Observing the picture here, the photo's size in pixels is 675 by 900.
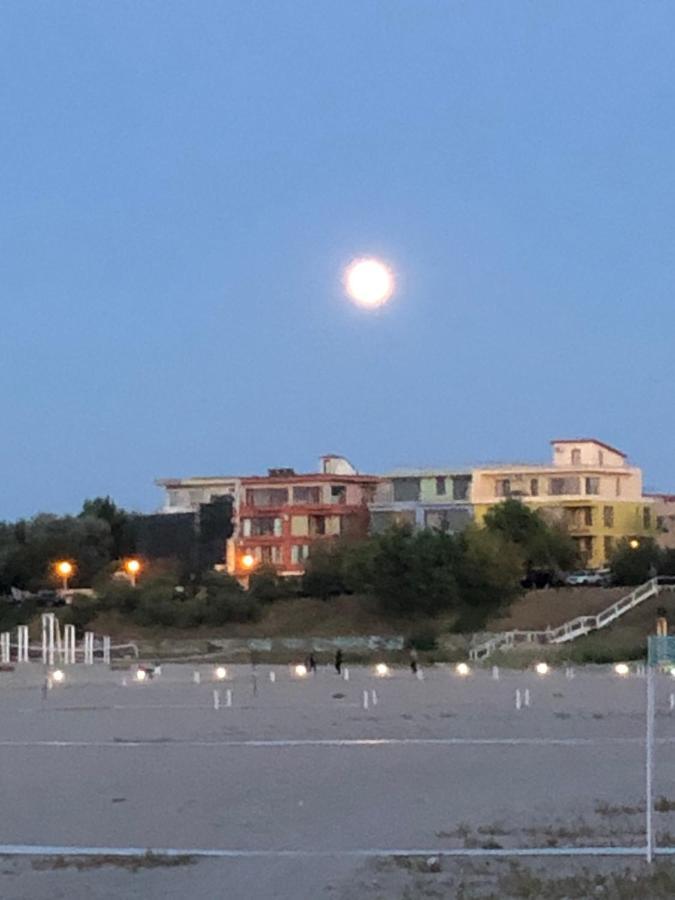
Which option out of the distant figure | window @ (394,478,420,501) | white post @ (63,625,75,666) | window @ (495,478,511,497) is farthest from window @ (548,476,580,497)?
white post @ (63,625,75,666)

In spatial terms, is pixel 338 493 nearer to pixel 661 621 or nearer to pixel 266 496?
pixel 266 496

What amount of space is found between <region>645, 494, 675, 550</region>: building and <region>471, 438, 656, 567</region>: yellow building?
1366mm

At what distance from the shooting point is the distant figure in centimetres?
4880

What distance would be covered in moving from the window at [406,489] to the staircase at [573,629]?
926 inches

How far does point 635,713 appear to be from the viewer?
88.1ft

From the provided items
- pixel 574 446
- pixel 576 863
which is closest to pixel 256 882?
pixel 576 863

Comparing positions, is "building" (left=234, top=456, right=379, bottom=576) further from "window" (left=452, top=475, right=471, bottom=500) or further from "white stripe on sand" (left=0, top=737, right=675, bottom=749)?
"white stripe on sand" (left=0, top=737, right=675, bottom=749)

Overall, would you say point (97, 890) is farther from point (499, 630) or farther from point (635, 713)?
point (499, 630)

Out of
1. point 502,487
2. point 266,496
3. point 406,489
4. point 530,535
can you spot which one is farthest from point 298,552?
point 530,535

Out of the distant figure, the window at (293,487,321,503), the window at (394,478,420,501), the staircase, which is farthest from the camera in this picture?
the window at (394,478,420,501)

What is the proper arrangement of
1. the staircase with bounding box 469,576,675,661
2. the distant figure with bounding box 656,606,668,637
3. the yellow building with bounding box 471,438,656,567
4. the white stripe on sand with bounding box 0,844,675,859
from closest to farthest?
the white stripe on sand with bounding box 0,844,675,859 → the distant figure with bounding box 656,606,668,637 → the staircase with bounding box 469,576,675,661 → the yellow building with bounding box 471,438,656,567

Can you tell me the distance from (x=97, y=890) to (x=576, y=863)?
3331 millimetres

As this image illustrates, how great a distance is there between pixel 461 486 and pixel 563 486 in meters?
5.40

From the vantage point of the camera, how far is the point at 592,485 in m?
74.6
